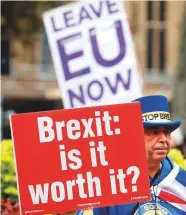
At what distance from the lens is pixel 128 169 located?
19.7 feet

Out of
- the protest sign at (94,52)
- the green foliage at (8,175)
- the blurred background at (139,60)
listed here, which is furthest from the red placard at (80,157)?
the blurred background at (139,60)

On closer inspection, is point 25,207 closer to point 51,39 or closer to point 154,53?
point 51,39

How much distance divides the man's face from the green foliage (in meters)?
3.34

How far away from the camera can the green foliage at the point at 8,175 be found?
9.56m

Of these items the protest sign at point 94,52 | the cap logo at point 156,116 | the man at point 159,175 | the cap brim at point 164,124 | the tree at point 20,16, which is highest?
the tree at point 20,16

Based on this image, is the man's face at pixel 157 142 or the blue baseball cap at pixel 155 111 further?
the blue baseball cap at pixel 155 111

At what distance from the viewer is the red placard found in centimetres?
595

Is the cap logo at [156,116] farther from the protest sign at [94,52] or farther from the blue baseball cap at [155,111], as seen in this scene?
the protest sign at [94,52]

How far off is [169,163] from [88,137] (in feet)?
1.52

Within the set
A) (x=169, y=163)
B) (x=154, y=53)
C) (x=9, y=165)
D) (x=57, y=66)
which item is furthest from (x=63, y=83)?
Result: (x=154, y=53)

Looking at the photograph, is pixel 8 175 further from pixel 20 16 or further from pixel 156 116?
pixel 20 16

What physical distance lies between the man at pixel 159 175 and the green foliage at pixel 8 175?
3330 millimetres

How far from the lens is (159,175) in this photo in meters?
6.12

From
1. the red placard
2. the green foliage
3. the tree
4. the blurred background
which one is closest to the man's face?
the red placard
